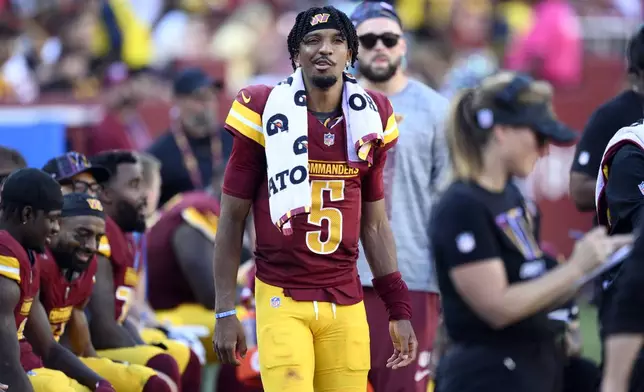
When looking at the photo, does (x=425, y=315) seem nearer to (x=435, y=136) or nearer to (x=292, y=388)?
Answer: (x=435, y=136)

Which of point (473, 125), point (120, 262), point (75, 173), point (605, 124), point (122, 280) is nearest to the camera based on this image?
point (473, 125)

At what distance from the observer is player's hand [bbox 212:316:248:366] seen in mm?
5918

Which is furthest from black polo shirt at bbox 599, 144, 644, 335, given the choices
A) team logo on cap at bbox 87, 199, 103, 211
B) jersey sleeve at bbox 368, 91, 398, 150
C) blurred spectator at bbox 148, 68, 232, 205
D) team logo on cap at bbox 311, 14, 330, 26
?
blurred spectator at bbox 148, 68, 232, 205

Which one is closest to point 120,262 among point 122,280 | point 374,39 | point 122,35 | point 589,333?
point 122,280

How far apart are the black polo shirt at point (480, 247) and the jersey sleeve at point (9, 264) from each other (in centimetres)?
236

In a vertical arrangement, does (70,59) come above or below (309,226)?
above

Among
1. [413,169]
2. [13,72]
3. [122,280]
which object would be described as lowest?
[122,280]

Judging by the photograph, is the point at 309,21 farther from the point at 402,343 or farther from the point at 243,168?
the point at 402,343

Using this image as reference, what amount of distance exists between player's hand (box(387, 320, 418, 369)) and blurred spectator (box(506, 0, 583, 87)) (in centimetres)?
1098

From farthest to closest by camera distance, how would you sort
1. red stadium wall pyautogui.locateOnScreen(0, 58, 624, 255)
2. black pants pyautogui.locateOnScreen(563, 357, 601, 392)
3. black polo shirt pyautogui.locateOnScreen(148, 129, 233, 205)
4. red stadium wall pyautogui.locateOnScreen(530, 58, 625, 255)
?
1. red stadium wall pyautogui.locateOnScreen(530, 58, 625, 255)
2. red stadium wall pyautogui.locateOnScreen(0, 58, 624, 255)
3. black polo shirt pyautogui.locateOnScreen(148, 129, 233, 205)
4. black pants pyautogui.locateOnScreen(563, 357, 601, 392)

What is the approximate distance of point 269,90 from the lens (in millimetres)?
6070

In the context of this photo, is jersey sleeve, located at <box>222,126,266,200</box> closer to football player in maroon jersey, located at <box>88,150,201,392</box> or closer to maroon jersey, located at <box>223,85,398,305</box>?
maroon jersey, located at <box>223,85,398,305</box>

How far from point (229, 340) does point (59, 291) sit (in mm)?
1748

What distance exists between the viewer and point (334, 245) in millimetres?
6012
